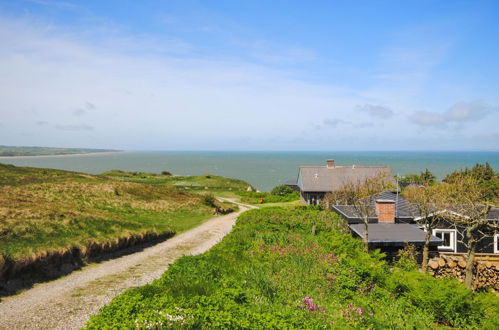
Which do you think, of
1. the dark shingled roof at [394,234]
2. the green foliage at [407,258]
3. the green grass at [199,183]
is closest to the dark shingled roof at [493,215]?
the dark shingled roof at [394,234]

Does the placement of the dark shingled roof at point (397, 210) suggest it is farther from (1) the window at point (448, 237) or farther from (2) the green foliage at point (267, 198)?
(2) the green foliage at point (267, 198)

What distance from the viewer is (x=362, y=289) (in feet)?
46.8

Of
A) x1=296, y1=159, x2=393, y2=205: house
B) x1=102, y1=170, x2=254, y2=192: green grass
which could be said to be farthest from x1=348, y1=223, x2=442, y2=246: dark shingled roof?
x1=102, y1=170, x2=254, y2=192: green grass

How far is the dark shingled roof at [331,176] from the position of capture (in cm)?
5400

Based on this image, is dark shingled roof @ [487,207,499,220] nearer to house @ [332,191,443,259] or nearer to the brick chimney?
house @ [332,191,443,259]

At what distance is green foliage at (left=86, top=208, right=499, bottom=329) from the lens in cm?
919

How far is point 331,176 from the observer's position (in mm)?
56188

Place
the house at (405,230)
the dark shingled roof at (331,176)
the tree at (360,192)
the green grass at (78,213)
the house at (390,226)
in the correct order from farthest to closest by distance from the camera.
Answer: the dark shingled roof at (331,176), the tree at (360,192), the house at (405,230), the house at (390,226), the green grass at (78,213)

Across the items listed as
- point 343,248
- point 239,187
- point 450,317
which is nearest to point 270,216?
point 343,248

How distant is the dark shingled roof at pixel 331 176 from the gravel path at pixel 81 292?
3171 cm

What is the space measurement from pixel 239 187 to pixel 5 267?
66765mm

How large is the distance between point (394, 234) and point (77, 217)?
78.4ft

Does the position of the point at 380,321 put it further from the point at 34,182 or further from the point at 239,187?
the point at 239,187

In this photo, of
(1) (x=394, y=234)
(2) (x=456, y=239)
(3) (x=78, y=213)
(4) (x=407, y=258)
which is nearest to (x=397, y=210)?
(2) (x=456, y=239)
